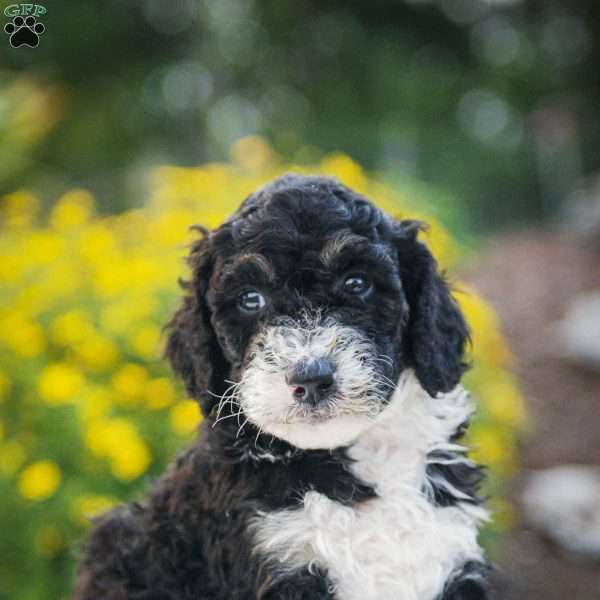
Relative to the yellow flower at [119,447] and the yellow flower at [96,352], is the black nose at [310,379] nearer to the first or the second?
the yellow flower at [119,447]

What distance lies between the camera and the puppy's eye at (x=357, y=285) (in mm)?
2992

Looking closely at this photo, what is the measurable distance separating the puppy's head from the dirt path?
6.78ft

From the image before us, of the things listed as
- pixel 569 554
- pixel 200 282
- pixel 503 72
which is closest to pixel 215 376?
pixel 200 282

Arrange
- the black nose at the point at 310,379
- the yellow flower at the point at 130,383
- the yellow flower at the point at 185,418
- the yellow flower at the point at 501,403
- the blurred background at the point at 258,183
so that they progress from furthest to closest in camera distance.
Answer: the yellow flower at the point at 501,403 < the yellow flower at the point at 130,383 < the blurred background at the point at 258,183 < the yellow flower at the point at 185,418 < the black nose at the point at 310,379

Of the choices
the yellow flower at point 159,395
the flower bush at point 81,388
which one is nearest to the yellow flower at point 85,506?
the flower bush at point 81,388

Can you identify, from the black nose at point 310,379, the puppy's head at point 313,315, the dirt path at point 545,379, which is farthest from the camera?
the dirt path at point 545,379

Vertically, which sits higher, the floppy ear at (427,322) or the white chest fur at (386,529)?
the floppy ear at (427,322)

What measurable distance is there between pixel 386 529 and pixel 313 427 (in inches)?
23.1

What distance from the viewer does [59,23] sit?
13.8 meters

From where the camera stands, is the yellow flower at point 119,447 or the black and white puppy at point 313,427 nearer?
the black and white puppy at point 313,427

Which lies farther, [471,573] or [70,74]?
[70,74]

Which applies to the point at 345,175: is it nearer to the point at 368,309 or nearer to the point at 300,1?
the point at 368,309

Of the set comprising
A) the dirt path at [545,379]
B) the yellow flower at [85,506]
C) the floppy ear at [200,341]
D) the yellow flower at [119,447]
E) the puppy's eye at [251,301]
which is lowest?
the dirt path at [545,379]

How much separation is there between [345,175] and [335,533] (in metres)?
5.34
